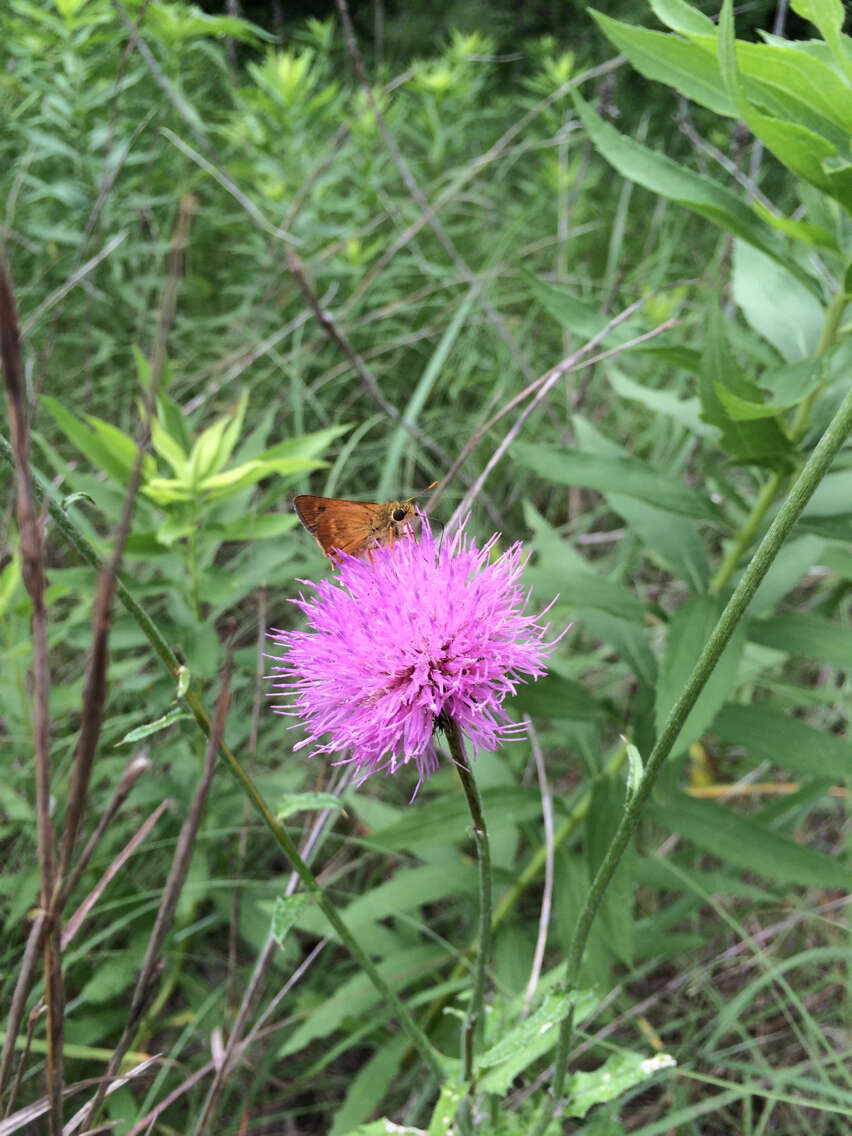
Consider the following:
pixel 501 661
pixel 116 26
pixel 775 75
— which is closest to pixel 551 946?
pixel 501 661

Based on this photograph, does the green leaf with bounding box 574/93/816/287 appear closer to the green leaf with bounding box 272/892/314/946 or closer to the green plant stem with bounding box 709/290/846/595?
the green plant stem with bounding box 709/290/846/595

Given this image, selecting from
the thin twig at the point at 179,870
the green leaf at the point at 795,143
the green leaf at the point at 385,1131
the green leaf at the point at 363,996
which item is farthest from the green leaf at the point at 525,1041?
the green leaf at the point at 795,143

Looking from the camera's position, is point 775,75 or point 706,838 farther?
point 706,838

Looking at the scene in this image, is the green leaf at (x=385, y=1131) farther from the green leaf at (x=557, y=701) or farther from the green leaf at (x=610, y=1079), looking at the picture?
the green leaf at (x=557, y=701)

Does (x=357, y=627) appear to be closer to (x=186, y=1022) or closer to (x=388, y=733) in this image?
(x=388, y=733)

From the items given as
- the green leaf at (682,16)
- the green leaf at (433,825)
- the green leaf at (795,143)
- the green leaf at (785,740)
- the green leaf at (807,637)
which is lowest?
the green leaf at (433,825)

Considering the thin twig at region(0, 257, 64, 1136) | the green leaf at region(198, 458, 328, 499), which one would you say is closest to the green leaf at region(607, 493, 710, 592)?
the green leaf at region(198, 458, 328, 499)
